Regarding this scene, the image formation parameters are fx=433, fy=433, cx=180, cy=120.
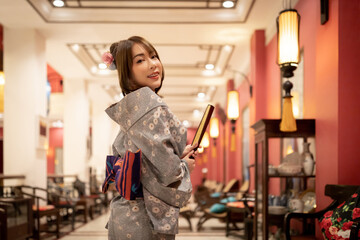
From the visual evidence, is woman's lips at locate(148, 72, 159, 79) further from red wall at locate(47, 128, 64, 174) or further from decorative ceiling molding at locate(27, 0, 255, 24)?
red wall at locate(47, 128, 64, 174)

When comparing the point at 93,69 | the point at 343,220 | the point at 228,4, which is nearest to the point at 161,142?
the point at 343,220

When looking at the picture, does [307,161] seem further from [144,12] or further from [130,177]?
[144,12]

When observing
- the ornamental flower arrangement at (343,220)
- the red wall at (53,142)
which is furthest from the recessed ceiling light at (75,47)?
the red wall at (53,142)

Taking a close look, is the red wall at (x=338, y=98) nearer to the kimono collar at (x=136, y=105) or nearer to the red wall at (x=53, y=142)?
the kimono collar at (x=136, y=105)

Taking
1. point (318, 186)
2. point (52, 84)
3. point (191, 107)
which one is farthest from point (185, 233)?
point (191, 107)

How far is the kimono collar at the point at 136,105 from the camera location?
1.58 m

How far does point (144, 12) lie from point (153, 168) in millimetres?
5600

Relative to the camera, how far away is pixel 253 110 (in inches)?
309

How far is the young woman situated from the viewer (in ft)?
5.06

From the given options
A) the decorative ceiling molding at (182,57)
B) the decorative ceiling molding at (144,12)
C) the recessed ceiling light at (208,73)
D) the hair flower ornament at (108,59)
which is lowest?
the hair flower ornament at (108,59)

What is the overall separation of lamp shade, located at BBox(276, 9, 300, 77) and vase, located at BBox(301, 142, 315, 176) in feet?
3.44

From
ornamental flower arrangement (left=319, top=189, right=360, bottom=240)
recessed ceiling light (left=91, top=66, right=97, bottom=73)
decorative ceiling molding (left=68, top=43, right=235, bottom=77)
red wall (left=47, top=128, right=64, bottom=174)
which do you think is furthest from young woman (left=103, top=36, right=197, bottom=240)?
red wall (left=47, top=128, right=64, bottom=174)

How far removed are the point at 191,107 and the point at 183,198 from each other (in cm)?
1601

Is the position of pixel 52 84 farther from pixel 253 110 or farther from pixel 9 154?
pixel 253 110
